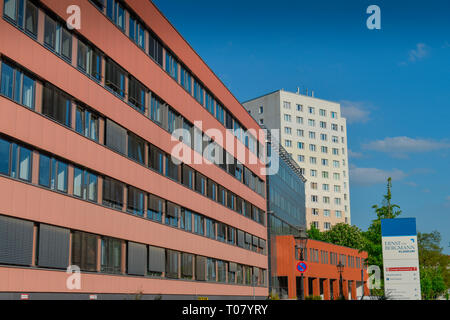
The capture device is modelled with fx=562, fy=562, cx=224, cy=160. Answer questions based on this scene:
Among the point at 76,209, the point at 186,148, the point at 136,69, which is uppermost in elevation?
the point at 136,69

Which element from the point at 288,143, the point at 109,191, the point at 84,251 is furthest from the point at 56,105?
the point at 288,143

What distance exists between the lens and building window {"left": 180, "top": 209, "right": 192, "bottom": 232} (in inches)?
1544

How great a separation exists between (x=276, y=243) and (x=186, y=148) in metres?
30.6

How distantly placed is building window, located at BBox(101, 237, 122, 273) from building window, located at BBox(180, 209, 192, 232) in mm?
9471

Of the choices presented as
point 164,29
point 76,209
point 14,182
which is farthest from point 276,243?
point 14,182

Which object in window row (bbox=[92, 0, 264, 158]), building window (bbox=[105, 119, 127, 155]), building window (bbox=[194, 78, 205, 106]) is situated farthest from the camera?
building window (bbox=[194, 78, 205, 106])

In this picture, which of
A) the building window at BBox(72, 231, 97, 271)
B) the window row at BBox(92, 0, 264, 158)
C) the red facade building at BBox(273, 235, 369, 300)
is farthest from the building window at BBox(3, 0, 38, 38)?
the red facade building at BBox(273, 235, 369, 300)

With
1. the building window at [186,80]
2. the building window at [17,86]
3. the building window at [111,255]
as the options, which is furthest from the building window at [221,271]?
the building window at [17,86]

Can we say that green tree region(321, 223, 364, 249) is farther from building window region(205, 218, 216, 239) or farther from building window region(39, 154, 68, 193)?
building window region(39, 154, 68, 193)

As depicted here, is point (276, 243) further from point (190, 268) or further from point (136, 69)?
point (136, 69)

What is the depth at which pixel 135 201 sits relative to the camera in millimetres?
32094

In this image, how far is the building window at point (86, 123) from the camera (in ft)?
87.0

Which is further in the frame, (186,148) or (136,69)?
(186,148)
